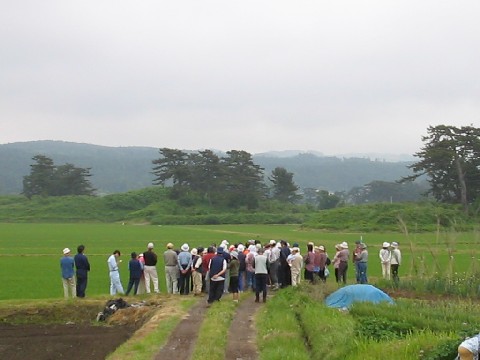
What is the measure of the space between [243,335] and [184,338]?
1.19m

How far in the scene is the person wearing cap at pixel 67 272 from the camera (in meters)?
17.0

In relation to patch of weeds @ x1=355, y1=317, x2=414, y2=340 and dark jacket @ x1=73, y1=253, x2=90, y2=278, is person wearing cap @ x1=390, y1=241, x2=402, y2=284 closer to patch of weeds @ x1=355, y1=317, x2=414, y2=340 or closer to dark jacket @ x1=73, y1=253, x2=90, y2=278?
patch of weeds @ x1=355, y1=317, x2=414, y2=340

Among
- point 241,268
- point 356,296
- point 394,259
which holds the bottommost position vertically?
point 356,296

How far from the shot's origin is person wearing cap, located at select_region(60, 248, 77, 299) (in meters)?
17.0

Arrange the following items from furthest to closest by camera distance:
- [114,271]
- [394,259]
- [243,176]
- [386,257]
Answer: [243,176], [386,257], [394,259], [114,271]

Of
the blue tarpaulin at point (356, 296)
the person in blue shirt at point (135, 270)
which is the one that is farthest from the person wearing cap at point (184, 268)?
the blue tarpaulin at point (356, 296)

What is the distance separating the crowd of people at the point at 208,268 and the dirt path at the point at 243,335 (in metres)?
1.19

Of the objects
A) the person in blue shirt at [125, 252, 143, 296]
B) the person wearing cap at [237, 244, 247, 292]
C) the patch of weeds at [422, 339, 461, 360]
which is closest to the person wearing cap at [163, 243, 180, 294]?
the person in blue shirt at [125, 252, 143, 296]

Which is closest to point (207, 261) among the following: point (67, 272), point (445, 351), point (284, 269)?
point (284, 269)

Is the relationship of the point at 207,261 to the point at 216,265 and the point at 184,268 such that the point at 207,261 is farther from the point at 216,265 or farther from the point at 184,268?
the point at 216,265

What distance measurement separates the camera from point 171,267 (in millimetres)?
18141

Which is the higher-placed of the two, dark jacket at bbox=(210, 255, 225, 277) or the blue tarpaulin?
dark jacket at bbox=(210, 255, 225, 277)

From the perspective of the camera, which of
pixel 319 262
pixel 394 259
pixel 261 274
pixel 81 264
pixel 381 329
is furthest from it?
pixel 394 259

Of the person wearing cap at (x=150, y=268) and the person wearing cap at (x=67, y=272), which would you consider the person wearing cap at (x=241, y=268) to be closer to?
the person wearing cap at (x=150, y=268)
